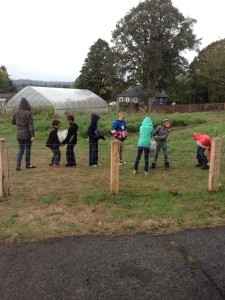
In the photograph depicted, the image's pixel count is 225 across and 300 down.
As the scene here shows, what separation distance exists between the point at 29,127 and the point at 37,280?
5.54m

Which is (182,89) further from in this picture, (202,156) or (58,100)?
(202,156)

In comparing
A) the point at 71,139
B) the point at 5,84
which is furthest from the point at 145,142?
the point at 5,84

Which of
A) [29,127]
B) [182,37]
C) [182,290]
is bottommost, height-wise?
[182,290]

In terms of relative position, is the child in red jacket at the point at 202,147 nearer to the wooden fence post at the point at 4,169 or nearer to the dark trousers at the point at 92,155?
the dark trousers at the point at 92,155

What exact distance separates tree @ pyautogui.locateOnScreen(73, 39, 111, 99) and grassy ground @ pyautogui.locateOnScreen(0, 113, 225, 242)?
48.8 m

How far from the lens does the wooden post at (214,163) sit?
20.5 feet

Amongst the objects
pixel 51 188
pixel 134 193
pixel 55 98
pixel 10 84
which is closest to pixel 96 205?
pixel 134 193

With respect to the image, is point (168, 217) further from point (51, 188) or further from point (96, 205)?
point (51, 188)

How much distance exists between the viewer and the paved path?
10.6ft

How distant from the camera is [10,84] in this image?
300 feet

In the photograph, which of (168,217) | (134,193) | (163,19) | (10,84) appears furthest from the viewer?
(10,84)

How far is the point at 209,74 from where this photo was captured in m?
41.6

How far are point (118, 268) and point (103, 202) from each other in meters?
2.22

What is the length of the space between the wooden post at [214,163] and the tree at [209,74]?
35.1 meters
